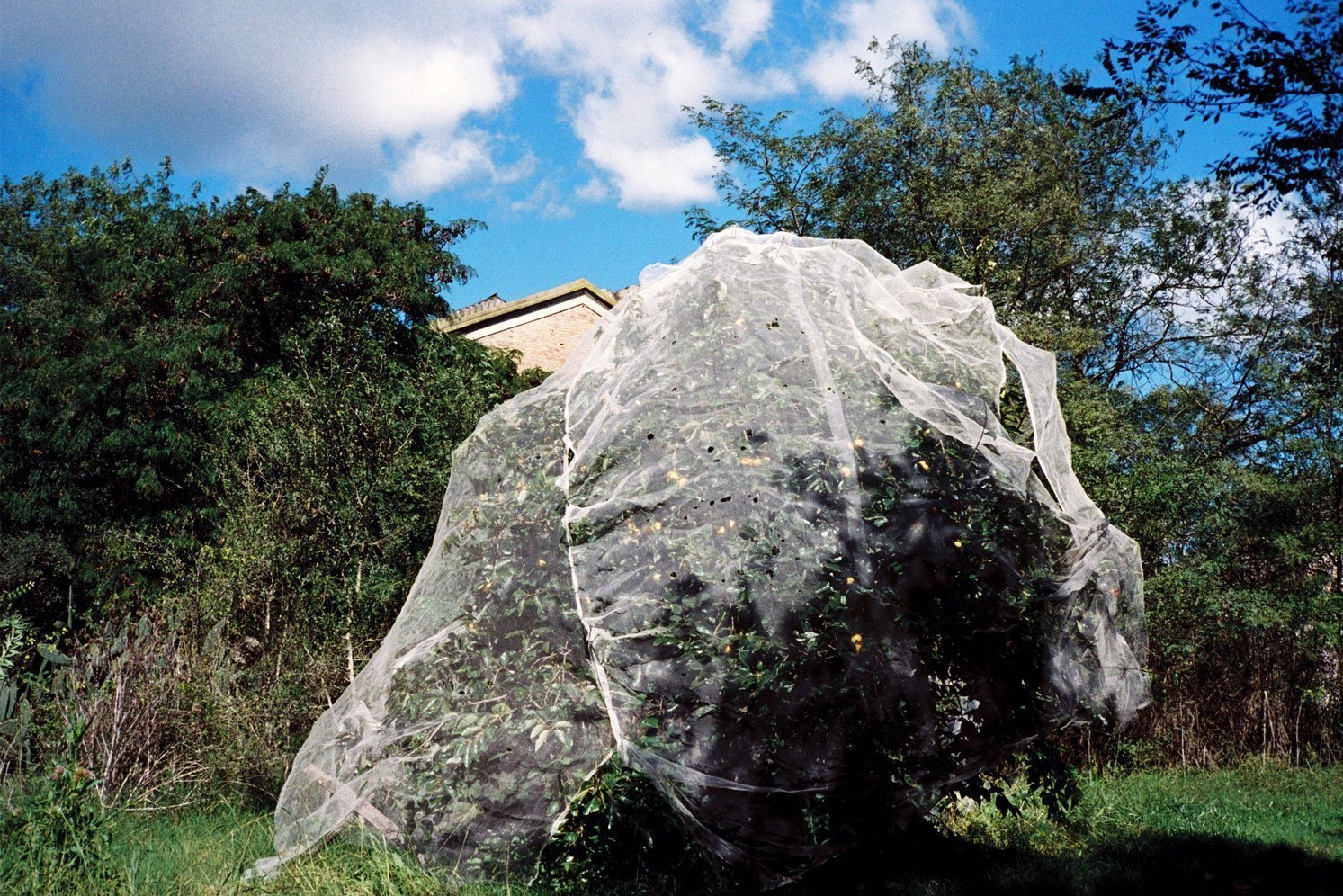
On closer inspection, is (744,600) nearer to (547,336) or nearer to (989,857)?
(989,857)

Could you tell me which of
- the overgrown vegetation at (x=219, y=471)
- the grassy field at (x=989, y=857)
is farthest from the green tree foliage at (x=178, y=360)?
the grassy field at (x=989, y=857)

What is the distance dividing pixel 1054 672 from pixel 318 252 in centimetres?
994

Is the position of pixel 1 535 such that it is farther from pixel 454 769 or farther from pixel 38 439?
pixel 454 769

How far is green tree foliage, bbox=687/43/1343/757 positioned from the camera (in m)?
8.66

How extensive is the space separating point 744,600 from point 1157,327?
14.0 metres

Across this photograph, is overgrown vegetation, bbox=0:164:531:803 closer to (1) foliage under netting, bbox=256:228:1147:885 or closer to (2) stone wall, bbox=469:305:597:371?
(1) foliage under netting, bbox=256:228:1147:885

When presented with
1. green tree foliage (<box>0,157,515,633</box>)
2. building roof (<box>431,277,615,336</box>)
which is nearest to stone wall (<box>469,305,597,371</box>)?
building roof (<box>431,277,615,336</box>)

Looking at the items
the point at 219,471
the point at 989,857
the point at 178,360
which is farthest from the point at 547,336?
the point at 989,857

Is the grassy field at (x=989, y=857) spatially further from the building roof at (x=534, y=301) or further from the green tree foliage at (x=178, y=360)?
the building roof at (x=534, y=301)

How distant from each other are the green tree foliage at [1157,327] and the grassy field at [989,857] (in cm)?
205

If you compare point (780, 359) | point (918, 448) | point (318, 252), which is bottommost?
point (918, 448)

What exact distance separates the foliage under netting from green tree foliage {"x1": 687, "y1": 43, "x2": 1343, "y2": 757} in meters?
2.11

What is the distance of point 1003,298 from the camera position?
10875mm

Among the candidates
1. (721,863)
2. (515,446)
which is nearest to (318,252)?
(515,446)
